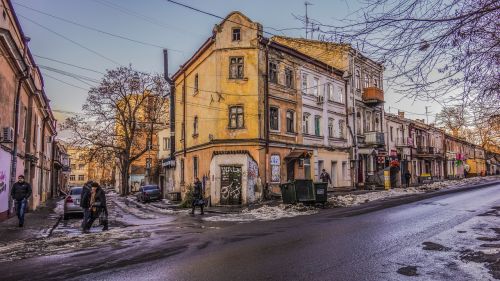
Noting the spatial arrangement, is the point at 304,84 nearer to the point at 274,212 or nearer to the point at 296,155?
the point at 296,155

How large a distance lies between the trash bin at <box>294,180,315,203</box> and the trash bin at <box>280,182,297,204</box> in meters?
0.21

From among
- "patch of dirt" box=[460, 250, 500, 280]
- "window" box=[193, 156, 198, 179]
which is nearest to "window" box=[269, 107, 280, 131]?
"window" box=[193, 156, 198, 179]

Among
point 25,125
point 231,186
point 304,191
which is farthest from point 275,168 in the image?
point 25,125

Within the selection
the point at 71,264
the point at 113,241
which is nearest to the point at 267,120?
the point at 113,241

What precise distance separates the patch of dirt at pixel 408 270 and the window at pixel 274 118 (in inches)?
751

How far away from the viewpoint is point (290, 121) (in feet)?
89.7

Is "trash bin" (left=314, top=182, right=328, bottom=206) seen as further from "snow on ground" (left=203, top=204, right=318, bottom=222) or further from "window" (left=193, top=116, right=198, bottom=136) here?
"window" (left=193, top=116, right=198, bottom=136)

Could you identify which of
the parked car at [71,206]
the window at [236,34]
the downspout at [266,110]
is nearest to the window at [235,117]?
the downspout at [266,110]

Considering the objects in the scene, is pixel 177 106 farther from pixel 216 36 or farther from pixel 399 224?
pixel 399 224

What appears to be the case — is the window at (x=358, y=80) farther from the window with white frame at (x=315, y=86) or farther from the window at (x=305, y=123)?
the window at (x=305, y=123)

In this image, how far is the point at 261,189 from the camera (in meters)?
24.0

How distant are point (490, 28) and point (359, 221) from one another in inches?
316

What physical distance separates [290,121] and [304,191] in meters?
8.13

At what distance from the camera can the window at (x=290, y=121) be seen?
1064 inches
